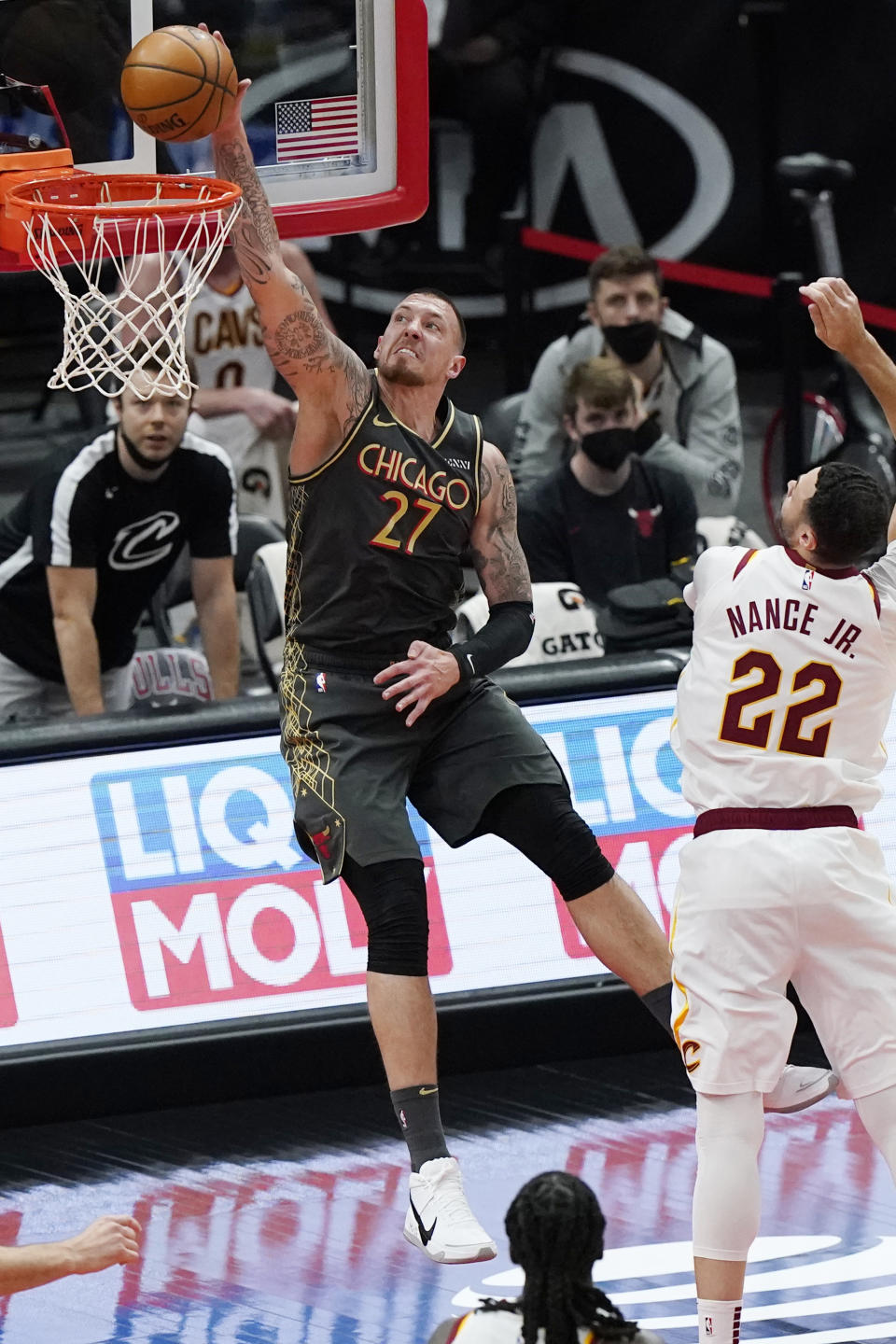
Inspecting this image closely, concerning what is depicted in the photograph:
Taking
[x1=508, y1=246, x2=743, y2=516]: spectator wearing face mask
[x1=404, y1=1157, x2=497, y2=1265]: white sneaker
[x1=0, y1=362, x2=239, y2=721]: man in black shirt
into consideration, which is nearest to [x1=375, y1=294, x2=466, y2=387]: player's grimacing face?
[x1=404, y1=1157, x2=497, y2=1265]: white sneaker

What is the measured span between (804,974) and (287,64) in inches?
126

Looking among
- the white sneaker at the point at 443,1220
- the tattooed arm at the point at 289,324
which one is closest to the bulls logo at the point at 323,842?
the white sneaker at the point at 443,1220

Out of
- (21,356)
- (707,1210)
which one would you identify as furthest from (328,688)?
(21,356)

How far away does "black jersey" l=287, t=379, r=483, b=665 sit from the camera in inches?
197

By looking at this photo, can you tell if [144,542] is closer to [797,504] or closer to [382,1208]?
[382,1208]

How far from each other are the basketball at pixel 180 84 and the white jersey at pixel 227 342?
13.7 ft

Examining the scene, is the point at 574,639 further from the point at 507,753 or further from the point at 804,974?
the point at 804,974

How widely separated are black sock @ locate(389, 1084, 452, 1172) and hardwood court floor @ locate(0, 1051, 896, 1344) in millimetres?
459

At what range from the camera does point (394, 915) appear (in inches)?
193

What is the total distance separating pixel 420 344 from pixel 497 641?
79 centimetres

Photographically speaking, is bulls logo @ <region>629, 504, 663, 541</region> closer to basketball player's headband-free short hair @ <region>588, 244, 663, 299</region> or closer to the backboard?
basketball player's headband-free short hair @ <region>588, 244, 663, 299</region>

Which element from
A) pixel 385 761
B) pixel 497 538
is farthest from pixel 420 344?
pixel 385 761

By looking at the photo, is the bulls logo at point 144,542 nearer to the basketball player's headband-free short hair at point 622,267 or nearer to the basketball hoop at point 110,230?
the basketball hoop at point 110,230

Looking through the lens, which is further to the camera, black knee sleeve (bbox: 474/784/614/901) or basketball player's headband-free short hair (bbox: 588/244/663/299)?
basketball player's headband-free short hair (bbox: 588/244/663/299)
